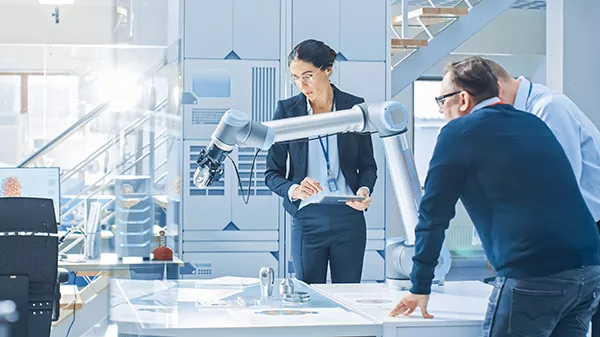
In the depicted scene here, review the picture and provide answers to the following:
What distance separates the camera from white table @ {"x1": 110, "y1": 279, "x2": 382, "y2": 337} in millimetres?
1991

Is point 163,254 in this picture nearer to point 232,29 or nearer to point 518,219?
point 232,29

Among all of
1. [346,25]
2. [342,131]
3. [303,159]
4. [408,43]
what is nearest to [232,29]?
[346,25]

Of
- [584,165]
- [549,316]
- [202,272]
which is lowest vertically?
[202,272]

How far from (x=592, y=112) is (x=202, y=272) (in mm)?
2768

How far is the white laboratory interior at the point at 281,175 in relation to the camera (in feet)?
6.42

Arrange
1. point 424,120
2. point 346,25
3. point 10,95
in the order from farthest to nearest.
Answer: point 424,120 < point 10,95 < point 346,25

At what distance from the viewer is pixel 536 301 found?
1868 millimetres

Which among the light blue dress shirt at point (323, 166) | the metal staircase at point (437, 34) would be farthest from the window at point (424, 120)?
the light blue dress shirt at point (323, 166)

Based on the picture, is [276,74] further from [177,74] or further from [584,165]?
[584,165]

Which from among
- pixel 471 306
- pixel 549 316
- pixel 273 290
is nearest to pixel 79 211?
pixel 273 290

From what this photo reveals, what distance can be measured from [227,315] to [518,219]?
0.78 meters

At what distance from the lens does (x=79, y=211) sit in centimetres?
733

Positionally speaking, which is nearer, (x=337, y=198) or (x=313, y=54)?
(x=337, y=198)

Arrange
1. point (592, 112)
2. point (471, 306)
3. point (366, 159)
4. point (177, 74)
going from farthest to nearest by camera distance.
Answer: point (592, 112), point (177, 74), point (366, 159), point (471, 306)
